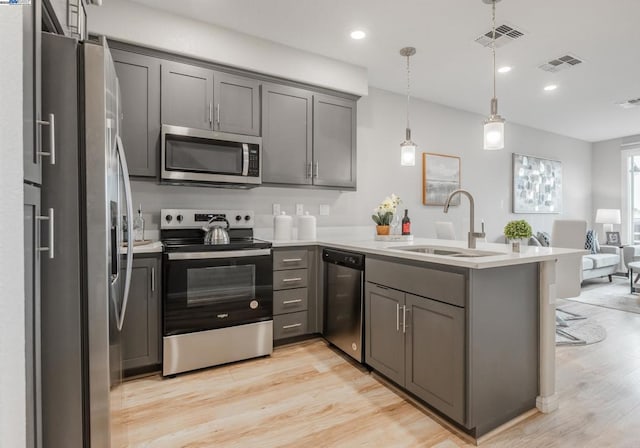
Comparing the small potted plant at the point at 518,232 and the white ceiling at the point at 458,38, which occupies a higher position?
the white ceiling at the point at 458,38

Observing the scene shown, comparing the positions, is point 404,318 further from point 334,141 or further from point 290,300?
point 334,141

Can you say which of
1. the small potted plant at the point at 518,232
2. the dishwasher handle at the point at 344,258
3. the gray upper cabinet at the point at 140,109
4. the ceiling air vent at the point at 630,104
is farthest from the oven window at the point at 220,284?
the ceiling air vent at the point at 630,104

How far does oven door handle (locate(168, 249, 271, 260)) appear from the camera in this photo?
2391 millimetres

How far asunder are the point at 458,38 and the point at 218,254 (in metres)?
2.75

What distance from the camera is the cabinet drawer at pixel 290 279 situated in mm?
2887

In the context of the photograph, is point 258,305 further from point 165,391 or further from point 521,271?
point 521,271

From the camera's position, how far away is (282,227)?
322 cm

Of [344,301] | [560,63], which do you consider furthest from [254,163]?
[560,63]

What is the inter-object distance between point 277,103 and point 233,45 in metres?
0.59

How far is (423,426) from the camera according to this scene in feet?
6.00

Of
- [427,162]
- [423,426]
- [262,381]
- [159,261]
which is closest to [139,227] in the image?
[159,261]

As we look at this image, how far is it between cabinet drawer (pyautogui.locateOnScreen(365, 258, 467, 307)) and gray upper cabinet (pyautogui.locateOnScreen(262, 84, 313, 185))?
124cm

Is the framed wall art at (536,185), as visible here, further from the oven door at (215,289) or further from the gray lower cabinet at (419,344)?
the oven door at (215,289)

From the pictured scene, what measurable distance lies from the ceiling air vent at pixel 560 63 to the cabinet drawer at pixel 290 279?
10.7ft
